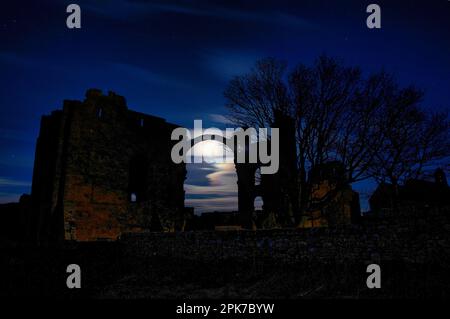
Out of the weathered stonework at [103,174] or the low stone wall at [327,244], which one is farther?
the weathered stonework at [103,174]

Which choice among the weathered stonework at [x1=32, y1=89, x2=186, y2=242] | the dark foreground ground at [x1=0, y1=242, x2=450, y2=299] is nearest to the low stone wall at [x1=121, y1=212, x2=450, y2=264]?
the dark foreground ground at [x1=0, y1=242, x2=450, y2=299]

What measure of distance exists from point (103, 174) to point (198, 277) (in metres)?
13.0

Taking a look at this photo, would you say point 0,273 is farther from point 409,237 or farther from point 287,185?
point 409,237

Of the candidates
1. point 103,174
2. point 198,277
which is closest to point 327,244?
point 198,277

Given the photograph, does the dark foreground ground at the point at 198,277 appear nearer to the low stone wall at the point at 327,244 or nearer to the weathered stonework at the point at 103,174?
the low stone wall at the point at 327,244

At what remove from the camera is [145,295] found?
8.67 meters

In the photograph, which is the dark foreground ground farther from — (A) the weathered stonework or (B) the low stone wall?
(A) the weathered stonework

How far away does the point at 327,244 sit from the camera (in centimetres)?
887

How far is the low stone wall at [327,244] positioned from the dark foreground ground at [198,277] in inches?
7.6

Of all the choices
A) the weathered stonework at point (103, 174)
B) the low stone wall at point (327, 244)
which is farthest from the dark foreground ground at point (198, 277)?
the weathered stonework at point (103, 174)

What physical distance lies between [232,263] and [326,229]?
3.61m

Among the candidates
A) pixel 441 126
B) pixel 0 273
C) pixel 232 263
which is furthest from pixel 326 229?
pixel 441 126

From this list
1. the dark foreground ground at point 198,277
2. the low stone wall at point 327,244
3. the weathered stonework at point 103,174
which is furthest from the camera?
the weathered stonework at point 103,174

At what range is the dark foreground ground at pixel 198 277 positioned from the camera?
702cm
